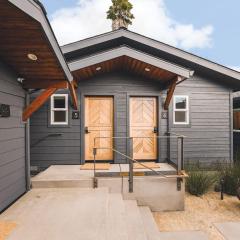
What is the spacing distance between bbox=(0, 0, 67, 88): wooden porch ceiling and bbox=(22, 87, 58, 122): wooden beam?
0.77 ft

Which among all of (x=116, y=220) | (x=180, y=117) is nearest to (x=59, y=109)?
(x=180, y=117)

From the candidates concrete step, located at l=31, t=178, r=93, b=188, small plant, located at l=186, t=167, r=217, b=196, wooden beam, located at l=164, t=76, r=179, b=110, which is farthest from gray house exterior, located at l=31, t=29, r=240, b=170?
concrete step, located at l=31, t=178, r=93, b=188

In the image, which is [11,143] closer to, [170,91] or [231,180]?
[170,91]

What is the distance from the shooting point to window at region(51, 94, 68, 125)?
714 cm

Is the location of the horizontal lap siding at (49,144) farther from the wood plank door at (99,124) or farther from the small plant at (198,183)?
the small plant at (198,183)

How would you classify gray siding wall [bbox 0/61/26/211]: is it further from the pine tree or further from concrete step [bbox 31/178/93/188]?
the pine tree

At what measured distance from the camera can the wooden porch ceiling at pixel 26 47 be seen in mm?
2840

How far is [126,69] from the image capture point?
7281 millimetres

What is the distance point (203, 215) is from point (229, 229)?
0.72 metres

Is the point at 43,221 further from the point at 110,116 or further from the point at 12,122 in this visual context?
the point at 110,116

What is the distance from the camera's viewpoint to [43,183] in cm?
530

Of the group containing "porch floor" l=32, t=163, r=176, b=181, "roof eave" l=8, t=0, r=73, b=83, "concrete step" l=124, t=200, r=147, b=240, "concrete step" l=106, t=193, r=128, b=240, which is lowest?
"concrete step" l=124, t=200, r=147, b=240

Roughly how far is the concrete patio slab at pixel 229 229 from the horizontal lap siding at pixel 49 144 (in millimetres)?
4198

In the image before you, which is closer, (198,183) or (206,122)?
(198,183)
